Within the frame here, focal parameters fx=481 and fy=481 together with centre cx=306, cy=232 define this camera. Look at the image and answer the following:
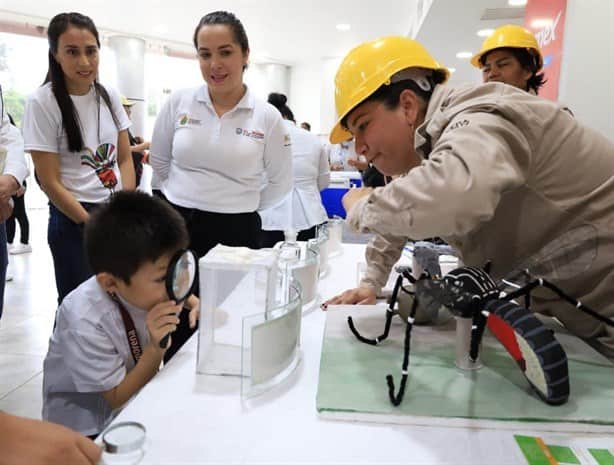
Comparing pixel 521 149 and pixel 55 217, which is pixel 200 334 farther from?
pixel 55 217

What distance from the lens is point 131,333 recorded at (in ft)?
2.89

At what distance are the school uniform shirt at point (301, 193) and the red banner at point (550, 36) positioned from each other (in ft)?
3.94

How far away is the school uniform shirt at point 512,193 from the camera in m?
0.65

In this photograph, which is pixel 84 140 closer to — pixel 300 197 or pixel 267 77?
pixel 300 197

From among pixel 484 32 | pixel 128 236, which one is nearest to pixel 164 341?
pixel 128 236

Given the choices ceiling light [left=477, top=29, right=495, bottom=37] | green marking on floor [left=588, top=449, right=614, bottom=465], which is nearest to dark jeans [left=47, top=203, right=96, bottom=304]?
green marking on floor [left=588, top=449, right=614, bottom=465]

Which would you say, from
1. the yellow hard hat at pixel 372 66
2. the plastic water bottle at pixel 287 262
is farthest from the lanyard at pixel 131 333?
the yellow hard hat at pixel 372 66

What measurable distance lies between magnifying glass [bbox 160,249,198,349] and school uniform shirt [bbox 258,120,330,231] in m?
1.79

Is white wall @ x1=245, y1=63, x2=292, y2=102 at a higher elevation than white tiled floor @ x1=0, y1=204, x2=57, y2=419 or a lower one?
higher

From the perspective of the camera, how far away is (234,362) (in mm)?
780

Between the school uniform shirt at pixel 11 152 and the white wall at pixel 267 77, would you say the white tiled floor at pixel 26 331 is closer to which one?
the school uniform shirt at pixel 11 152

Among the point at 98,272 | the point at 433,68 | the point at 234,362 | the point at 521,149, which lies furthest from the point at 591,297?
the point at 98,272

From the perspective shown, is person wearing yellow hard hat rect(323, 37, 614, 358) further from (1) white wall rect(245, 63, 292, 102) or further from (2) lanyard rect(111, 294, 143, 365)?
(1) white wall rect(245, 63, 292, 102)

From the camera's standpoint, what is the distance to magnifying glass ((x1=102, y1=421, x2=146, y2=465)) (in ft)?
1.69
